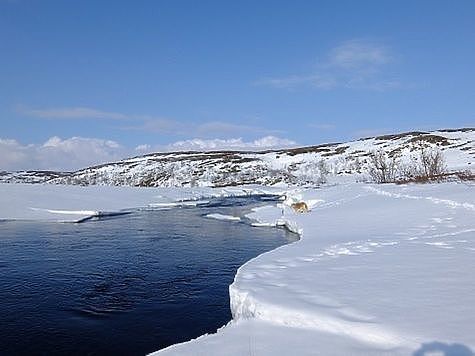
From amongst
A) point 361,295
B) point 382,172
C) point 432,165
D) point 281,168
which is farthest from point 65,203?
point 281,168

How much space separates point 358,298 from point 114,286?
644cm

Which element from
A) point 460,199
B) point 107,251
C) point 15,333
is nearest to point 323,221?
point 460,199

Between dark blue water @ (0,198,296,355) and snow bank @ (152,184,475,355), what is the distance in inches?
65.1

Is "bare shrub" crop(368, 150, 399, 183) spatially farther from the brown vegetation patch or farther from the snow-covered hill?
the brown vegetation patch

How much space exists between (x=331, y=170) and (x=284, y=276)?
220 feet

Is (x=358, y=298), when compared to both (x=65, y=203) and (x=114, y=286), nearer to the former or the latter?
(x=114, y=286)

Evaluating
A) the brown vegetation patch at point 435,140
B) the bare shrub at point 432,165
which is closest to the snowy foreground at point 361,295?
the bare shrub at point 432,165

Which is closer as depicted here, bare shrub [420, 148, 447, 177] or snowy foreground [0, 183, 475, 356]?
snowy foreground [0, 183, 475, 356]

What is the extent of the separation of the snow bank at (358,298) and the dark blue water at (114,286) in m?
1.65

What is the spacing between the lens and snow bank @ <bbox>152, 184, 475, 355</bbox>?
4723mm

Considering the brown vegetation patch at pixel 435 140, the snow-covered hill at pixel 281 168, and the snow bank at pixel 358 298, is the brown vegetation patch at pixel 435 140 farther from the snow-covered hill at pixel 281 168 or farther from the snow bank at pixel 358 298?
the snow bank at pixel 358 298

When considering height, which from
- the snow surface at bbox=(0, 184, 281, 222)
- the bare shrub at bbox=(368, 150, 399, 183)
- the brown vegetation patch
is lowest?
the snow surface at bbox=(0, 184, 281, 222)

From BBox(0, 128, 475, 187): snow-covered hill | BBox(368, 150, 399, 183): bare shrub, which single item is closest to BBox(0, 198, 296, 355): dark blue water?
BBox(368, 150, 399, 183): bare shrub

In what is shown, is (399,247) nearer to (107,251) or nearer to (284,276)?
(284,276)
